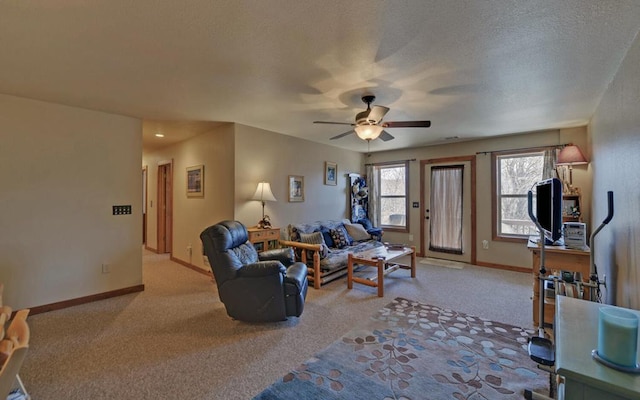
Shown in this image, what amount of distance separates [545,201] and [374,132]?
1.71 meters

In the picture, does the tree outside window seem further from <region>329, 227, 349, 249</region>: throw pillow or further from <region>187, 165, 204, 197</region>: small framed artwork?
<region>187, 165, 204, 197</region>: small framed artwork

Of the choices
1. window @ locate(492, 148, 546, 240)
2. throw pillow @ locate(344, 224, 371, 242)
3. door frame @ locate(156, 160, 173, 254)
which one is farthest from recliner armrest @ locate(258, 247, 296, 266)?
window @ locate(492, 148, 546, 240)

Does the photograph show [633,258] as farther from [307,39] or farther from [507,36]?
[307,39]

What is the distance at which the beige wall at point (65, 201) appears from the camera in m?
3.03

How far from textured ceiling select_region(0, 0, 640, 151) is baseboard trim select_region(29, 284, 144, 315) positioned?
7.76 feet

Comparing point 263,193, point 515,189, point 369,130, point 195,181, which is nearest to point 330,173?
point 263,193

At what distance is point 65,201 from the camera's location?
11.0ft

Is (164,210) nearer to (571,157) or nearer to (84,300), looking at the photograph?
(84,300)

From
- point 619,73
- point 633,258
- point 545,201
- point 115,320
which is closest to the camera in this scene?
point 633,258

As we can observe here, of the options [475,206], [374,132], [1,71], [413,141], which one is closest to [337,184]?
[413,141]

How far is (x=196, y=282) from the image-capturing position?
4246 millimetres

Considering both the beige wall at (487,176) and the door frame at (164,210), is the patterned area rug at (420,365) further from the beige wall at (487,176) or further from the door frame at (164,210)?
the door frame at (164,210)

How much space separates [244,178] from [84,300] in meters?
2.51

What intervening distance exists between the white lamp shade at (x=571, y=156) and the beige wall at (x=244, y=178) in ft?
12.4
